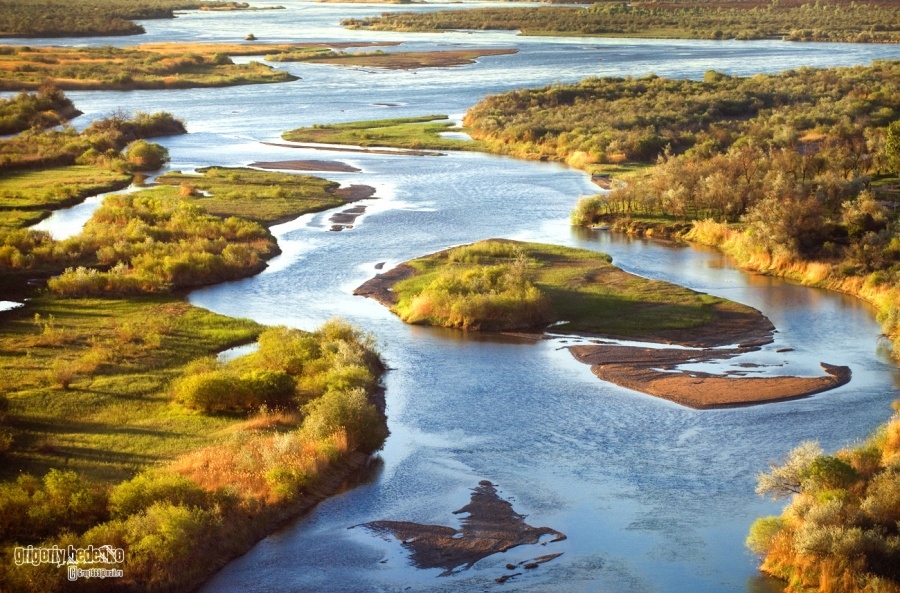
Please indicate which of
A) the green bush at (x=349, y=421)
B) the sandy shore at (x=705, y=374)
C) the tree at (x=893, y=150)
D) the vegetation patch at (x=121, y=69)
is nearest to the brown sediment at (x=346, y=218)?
the sandy shore at (x=705, y=374)

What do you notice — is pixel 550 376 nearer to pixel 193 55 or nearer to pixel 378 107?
pixel 378 107

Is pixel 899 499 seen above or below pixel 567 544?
above

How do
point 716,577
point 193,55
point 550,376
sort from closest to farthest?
point 716,577 < point 550,376 < point 193,55

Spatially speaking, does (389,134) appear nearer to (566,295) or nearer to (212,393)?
(566,295)

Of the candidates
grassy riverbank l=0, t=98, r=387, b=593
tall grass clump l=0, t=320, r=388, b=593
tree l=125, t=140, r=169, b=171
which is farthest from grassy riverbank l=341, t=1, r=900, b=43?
tall grass clump l=0, t=320, r=388, b=593

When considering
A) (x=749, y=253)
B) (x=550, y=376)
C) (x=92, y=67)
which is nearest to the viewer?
(x=550, y=376)

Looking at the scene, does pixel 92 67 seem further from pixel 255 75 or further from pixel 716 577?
pixel 716 577

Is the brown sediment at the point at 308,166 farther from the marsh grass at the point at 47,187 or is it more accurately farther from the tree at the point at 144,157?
the marsh grass at the point at 47,187

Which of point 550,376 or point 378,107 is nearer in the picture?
point 550,376

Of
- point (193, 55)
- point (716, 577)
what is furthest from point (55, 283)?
point (193, 55)

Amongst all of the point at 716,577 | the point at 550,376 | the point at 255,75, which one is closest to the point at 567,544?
the point at 716,577
